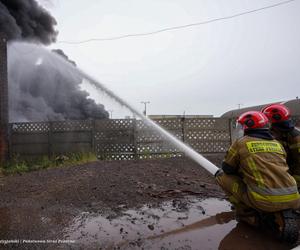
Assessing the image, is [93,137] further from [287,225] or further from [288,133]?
[287,225]

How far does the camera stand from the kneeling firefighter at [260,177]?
2617 mm

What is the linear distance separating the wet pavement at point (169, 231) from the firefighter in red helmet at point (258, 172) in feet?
1.06

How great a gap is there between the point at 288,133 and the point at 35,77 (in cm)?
1808

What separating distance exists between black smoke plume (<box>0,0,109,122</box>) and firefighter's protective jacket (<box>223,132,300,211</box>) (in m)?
9.62

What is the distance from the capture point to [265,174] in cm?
264

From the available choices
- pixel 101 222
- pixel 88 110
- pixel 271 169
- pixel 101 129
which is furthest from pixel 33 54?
pixel 271 169

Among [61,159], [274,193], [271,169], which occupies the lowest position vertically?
[61,159]

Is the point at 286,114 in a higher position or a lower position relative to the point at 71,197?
higher

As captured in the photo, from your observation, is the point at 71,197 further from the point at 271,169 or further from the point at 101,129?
the point at 101,129

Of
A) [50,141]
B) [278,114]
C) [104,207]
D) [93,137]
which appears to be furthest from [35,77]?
[278,114]

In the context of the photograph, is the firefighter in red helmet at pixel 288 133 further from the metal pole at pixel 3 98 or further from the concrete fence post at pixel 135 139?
the metal pole at pixel 3 98

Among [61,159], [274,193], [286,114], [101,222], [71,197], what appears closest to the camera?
[274,193]

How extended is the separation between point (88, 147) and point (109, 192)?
555 centimetres

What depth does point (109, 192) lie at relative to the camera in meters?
4.39
